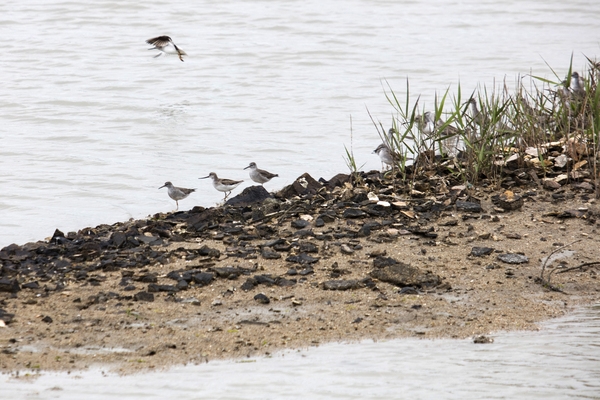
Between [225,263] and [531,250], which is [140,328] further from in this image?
[531,250]

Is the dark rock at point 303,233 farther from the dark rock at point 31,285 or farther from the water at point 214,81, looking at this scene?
the water at point 214,81

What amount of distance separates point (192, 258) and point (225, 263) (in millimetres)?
313

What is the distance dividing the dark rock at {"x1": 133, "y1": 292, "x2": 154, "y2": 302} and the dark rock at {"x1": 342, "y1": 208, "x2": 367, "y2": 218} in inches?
88.7

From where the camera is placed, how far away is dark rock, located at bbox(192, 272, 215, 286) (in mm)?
6641

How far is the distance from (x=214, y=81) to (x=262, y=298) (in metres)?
12.0

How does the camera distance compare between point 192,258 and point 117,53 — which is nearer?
point 192,258

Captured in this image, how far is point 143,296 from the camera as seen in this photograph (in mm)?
6367

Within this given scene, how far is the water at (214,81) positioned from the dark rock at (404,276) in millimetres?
3585

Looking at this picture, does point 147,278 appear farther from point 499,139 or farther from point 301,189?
point 499,139

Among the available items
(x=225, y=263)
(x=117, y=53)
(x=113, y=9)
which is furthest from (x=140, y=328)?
(x=113, y=9)

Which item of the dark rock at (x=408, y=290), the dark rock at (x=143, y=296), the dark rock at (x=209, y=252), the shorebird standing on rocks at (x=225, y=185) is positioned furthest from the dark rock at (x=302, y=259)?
the shorebird standing on rocks at (x=225, y=185)

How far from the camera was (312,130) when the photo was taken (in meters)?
13.8

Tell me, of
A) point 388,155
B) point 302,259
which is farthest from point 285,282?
point 388,155

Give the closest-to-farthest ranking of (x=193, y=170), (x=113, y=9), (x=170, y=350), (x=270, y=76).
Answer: (x=170, y=350), (x=193, y=170), (x=270, y=76), (x=113, y=9)
